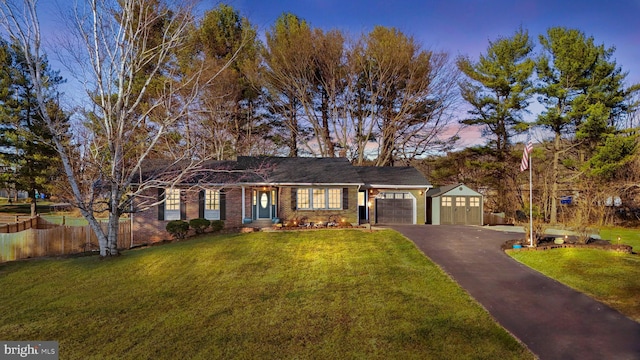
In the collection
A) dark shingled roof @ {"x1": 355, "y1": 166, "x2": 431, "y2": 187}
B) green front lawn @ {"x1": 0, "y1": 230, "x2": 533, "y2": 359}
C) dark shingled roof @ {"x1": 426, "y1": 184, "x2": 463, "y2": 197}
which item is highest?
dark shingled roof @ {"x1": 355, "y1": 166, "x2": 431, "y2": 187}

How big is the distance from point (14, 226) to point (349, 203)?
1597cm

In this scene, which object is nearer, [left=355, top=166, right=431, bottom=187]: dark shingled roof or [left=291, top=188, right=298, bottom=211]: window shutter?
[left=291, top=188, right=298, bottom=211]: window shutter

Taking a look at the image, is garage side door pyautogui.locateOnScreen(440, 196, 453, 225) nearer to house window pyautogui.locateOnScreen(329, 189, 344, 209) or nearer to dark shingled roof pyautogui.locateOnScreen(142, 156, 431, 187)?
dark shingled roof pyautogui.locateOnScreen(142, 156, 431, 187)

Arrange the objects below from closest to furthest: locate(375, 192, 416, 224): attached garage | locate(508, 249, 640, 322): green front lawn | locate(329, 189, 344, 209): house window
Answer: locate(508, 249, 640, 322): green front lawn < locate(329, 189, 344, 209): house window < locate(375, 192, 416, 224): attached garage

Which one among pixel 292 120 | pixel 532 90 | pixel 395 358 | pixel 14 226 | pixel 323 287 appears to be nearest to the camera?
pixel 395 358

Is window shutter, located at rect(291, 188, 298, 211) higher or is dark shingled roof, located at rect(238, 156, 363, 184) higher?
dark shingled roof, located at rect(238, 156, 363, 184)

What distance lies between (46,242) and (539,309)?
17282 millimetres

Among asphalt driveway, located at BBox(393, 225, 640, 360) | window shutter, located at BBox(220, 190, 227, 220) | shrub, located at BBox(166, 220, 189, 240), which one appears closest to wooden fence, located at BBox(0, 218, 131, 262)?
shrub, located at BBox(166, 220, 189, 240)

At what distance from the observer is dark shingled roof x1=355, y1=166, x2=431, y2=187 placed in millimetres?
19172

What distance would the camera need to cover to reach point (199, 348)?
5.65 m

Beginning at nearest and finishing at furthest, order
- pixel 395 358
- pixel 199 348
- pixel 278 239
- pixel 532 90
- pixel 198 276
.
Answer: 1. pixel 395 358
2. pixel 199 348
3. pixel 198 276
4. pixel 278 239
5. pixel 532 90

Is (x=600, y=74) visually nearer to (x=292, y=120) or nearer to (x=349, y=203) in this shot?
(x=349, y=203)

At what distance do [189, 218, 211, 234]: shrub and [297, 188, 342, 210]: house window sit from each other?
14.4ft

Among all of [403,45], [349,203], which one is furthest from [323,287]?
[403,45]
